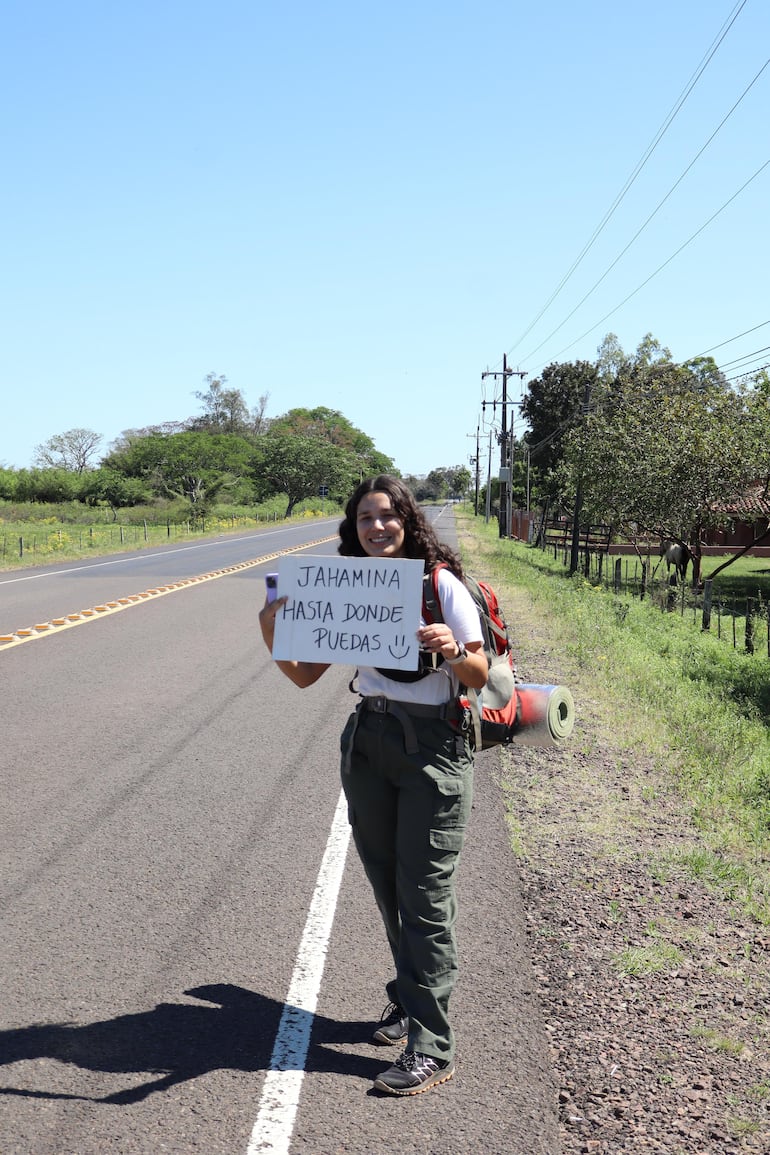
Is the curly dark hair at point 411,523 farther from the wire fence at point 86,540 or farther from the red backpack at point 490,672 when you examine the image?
the wire fence at point 86,540

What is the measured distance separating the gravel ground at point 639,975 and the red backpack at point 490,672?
3.37 ft

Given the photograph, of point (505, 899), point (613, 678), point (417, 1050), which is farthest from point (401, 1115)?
point (613, 678)

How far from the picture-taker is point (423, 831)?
329 cm

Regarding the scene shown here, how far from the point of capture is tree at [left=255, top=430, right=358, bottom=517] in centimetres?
10006

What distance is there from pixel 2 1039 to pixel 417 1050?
1.37m

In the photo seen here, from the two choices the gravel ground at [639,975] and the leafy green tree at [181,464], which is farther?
the leafy green tree at [181,464]

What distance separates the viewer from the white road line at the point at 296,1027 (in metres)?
3.00

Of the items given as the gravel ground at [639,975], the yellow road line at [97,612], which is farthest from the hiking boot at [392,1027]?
the yellow road line at [97,612]

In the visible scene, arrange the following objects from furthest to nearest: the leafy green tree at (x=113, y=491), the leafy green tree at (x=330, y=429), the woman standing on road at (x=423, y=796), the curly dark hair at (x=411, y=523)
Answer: the leafy green tree at (x=330, y=429)
the leafy green tree at (x=113, y=491)
the curly dark hair at (x=411, y=523)
the woman standing on road at (x=423, y=796)

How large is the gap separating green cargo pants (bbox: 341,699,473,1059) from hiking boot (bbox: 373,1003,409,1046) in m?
0.19

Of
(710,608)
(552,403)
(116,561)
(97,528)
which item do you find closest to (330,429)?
(552,403)

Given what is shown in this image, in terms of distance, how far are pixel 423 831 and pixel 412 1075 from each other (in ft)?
2.40

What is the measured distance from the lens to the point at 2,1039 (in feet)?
11.5

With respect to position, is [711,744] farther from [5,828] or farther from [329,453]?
[329,453]
